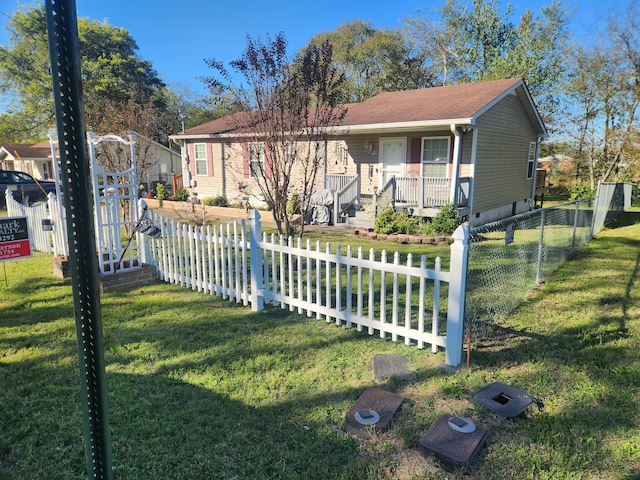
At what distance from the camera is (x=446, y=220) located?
420 inches

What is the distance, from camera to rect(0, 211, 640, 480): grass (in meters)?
2.53

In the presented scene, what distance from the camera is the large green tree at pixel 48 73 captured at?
3116 centimetres

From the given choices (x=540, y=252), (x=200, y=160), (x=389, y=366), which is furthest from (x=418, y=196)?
(x=200, y=160)

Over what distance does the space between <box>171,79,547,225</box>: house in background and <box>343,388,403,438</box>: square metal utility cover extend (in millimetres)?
7910

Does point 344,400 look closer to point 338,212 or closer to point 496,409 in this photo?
point 496,409

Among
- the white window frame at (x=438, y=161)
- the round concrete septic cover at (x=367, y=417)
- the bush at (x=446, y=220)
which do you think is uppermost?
the white window frame at (x=438, y=161)

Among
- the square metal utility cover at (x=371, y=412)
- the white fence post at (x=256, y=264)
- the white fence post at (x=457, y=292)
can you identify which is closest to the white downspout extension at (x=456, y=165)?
the white fence post at (x=256, y=264)

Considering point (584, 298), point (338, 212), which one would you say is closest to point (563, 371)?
point (584, 298)

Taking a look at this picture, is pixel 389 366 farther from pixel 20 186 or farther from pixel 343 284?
pixel 20 186

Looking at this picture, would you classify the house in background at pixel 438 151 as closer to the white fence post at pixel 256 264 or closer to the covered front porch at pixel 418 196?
the covered front porch at pixel 418 196

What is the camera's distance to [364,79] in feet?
107

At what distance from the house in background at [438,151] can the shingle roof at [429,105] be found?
0.04 metres

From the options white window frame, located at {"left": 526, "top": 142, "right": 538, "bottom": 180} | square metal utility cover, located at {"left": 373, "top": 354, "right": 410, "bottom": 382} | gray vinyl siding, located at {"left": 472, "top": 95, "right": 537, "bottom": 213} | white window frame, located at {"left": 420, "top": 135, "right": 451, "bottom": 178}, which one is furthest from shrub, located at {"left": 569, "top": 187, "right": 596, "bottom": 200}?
square metal utility cover, located at {"left": 373, "top": 354, "right": 410, "bottom": 382}

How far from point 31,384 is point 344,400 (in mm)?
2569
